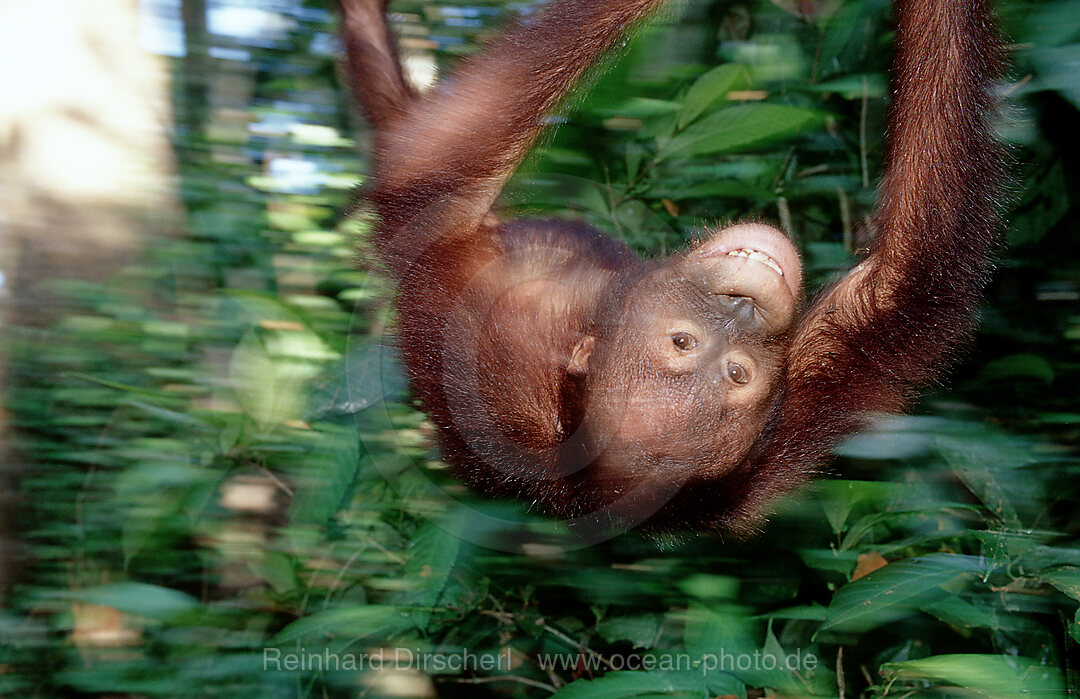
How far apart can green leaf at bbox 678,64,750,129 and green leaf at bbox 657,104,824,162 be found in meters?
0.05

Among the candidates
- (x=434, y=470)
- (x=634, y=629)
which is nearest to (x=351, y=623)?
(x=434, y=470)

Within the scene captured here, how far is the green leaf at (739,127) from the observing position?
9.26ft

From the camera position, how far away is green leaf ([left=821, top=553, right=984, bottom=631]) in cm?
220

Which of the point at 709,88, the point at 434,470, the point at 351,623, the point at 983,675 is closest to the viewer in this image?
the point at 983,675

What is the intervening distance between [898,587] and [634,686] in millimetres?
760

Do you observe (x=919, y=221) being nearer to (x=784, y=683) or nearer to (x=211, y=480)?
(x=784, y=683)

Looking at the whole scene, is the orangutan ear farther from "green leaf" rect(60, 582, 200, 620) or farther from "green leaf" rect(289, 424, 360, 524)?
"green leaf" rect(60, 582, 200, 620)

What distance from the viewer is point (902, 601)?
2307 mm

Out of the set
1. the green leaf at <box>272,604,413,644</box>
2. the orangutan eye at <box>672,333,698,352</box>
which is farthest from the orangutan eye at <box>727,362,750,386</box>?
the green leaf at <box>272,604,413,644</box>

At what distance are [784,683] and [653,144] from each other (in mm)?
2031

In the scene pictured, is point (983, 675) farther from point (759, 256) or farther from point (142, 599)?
point (142, 599)

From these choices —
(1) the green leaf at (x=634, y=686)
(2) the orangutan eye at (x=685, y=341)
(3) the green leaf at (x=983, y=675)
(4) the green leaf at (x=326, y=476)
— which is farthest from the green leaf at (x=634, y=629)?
(2) the orangutan eye at (x=685, y=341)

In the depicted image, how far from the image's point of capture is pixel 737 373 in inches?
86.8

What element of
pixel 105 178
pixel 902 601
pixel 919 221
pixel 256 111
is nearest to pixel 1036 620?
pixel 902 601
